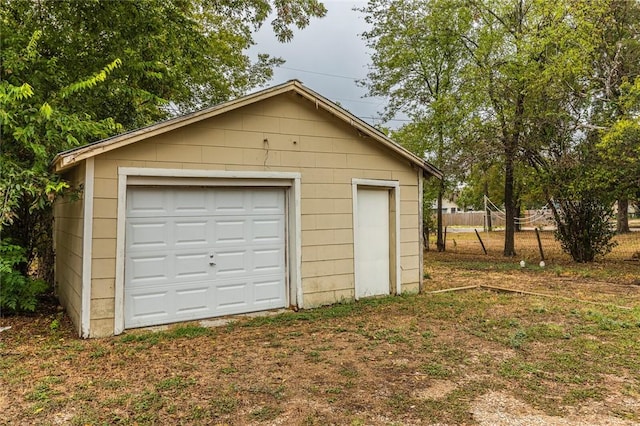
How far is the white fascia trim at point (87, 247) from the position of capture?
5.32m

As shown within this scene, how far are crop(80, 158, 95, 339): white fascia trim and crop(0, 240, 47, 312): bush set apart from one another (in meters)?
1.32

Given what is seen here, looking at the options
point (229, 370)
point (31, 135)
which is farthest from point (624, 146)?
point (31, 135)

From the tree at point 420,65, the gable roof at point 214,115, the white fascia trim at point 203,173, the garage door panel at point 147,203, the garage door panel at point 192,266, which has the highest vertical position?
the tree at point 420,65

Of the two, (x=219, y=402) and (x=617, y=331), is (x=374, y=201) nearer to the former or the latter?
(x=617, y=331)

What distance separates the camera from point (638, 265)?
12406 millimetres

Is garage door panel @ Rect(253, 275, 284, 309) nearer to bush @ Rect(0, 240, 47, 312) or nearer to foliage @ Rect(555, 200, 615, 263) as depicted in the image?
bush @ Rect(0, 240, 47, 312)

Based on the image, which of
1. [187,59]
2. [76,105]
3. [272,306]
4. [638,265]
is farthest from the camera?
[638,265]

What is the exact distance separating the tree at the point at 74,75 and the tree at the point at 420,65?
7.42m

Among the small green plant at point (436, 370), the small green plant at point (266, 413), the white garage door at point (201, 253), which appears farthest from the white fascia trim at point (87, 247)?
the small green plant at point (436, 370)

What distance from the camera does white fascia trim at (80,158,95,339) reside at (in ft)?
17.5

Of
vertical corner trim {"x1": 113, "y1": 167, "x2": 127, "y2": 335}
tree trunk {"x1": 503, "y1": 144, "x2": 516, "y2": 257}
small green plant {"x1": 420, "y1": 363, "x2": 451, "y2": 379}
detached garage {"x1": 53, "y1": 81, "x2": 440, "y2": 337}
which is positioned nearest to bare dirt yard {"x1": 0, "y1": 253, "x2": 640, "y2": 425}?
small green plant {"x1": 420, "y1": 363, "x2": 451, "y2": 379}

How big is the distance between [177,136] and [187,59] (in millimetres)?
5013

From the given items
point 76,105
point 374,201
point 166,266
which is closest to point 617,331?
point 374,201

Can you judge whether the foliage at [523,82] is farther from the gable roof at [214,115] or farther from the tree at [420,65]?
the gable roof at [214,115]
